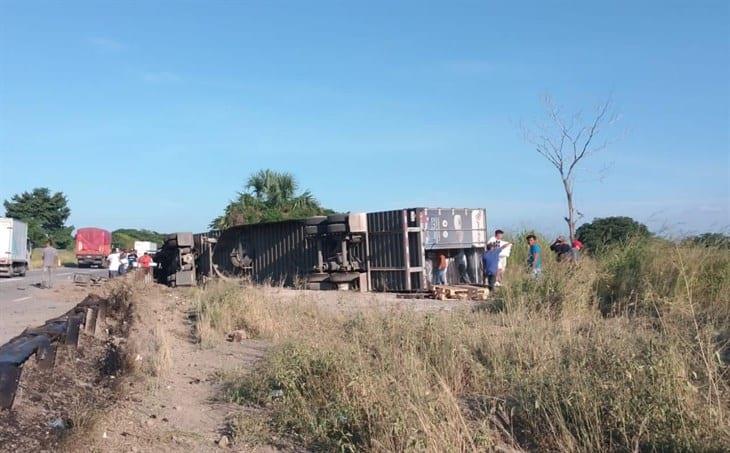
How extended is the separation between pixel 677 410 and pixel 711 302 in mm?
6515

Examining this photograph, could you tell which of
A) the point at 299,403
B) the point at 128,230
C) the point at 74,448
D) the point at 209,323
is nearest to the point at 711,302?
the point at 299,403

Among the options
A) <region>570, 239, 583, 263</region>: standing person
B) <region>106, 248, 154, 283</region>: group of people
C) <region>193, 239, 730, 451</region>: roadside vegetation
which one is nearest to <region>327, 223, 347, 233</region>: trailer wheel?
<region>570, 239, 583, 263</region>: standing person

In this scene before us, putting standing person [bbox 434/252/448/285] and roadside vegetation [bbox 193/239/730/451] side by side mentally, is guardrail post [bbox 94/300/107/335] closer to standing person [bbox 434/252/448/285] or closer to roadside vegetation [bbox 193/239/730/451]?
roadside vegetation [bbox 193/239/730/451]

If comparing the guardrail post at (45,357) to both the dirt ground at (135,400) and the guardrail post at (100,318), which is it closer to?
the dirt ground at (135,400)

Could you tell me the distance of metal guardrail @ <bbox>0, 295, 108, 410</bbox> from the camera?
246 inches

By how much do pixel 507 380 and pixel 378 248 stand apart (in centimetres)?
1315

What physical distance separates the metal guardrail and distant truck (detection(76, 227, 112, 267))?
48.6m

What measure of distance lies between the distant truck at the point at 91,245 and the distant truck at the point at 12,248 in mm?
15771

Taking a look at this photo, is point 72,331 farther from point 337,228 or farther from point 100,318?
point 337,228

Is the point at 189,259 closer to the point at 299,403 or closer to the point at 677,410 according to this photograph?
the point at 299,403

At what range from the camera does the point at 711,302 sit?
1064 centimetres

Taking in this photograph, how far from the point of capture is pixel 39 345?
8016 millimetres

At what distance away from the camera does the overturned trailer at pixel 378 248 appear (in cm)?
1931

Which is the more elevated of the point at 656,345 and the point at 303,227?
the point at 303,227
